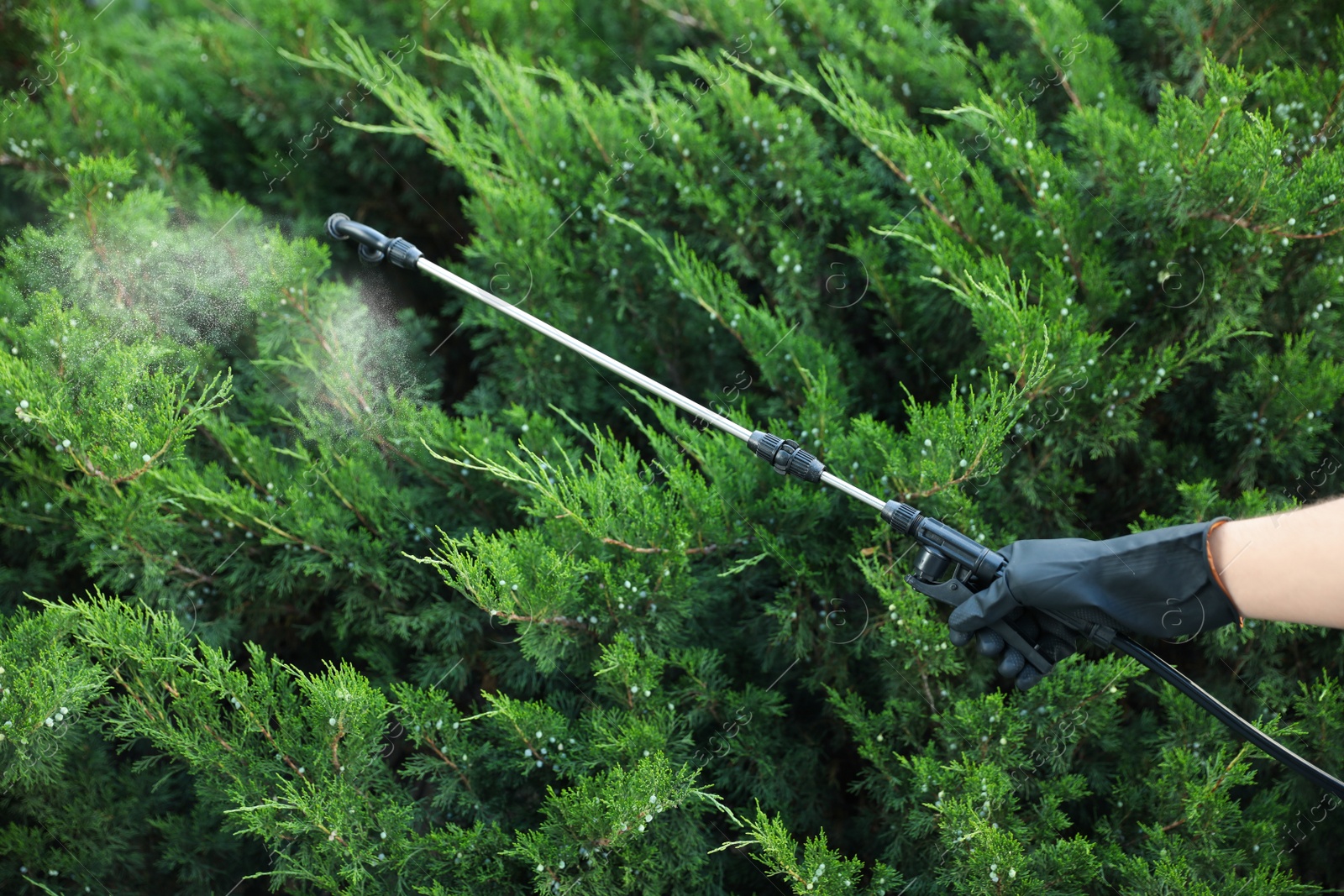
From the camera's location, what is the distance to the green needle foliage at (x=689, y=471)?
221 centimetres

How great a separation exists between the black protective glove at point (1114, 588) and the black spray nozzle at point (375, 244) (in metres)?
1.85

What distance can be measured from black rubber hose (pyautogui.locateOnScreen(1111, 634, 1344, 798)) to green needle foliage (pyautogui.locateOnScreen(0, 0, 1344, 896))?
11 centimetres

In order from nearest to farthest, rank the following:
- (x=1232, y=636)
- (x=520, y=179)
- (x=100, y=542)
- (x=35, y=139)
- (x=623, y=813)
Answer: (x=623, y=813) → (x=1232, y=636) → (x=100, y=542) → (x=520, y=179) → (x=35, y=139)

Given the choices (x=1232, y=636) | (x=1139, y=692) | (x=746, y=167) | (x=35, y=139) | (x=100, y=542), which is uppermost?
(x=35, y=139)

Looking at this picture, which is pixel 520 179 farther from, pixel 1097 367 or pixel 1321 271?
pixel 1321 271

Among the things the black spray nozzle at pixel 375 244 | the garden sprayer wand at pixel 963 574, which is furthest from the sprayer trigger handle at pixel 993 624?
the black spray nozzle at pixel 375 244

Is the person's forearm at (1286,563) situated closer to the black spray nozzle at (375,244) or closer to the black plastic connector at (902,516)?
the black plastic connector at (902,516)

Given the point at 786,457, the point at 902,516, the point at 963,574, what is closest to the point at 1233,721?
the point at 963,574

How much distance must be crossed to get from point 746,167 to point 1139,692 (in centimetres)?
213

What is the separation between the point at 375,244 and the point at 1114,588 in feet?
7.38

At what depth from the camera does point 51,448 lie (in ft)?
8.30

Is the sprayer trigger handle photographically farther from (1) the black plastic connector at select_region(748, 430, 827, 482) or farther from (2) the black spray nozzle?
(2) the black spray nozzle

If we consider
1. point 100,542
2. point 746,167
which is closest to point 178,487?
point 100,542

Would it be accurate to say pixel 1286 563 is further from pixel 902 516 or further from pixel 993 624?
pixel 902 516
